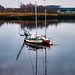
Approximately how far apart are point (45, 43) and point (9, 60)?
24.4ft

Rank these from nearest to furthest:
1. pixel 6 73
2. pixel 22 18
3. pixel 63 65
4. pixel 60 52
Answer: pixel 6 73 → pixel 63 65 → pixel 60 52 → pixel 22 18

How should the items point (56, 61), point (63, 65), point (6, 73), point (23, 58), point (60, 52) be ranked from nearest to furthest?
point (6, 73) → point (63, 65) → point (56, 61) → point (23, 58) → point (60, 52)

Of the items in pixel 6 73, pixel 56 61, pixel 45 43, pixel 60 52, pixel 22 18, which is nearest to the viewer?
pixel 6 73

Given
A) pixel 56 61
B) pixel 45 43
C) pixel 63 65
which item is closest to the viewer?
pixel 63 65

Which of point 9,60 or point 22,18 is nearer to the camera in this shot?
point 9,60

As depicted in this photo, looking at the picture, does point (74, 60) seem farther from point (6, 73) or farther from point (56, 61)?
point (6, 73)

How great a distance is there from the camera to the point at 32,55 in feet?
60.0

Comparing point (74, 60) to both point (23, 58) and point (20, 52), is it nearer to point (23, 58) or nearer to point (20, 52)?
point (23, 58)

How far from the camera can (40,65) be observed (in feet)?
50.4

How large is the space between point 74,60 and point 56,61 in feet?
6.69

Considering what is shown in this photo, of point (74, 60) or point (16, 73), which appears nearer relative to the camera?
point (16, 73)

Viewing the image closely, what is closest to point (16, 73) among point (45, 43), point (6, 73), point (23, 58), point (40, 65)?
point (6, 73)

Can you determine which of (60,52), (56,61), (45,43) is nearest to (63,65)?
(56,61)

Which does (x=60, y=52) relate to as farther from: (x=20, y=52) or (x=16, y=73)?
(x=16, y=73)
